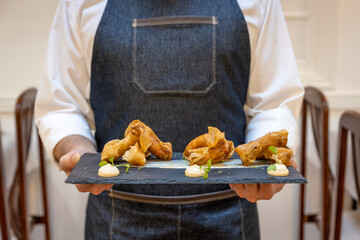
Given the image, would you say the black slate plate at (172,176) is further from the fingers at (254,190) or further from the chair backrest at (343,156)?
the chair backrest at (343,156)

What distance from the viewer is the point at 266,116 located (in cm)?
140

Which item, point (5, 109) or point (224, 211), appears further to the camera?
point (5, 109)

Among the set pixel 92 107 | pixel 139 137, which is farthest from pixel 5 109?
pixel 139 137

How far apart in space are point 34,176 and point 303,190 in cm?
173

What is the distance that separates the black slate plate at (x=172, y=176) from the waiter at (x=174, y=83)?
1.14 ft

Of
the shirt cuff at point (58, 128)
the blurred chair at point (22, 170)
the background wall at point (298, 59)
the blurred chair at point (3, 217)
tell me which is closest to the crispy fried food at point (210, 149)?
the shirt cuff at point (58, 128)

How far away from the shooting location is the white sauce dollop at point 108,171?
0.95 metres

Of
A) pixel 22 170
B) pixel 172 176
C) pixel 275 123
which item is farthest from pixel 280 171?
pixel 22 170

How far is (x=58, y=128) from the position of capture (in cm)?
138

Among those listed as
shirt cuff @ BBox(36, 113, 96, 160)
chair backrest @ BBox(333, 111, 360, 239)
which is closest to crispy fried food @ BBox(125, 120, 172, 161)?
shirt cuff @ BBox(36, 113, 96, 160)

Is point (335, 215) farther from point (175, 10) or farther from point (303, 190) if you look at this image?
point (175, 10)

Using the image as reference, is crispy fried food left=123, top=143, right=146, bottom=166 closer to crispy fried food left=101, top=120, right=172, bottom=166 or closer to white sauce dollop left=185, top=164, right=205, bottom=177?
crispy fried food left=101, top=120, right=172, bottom=166

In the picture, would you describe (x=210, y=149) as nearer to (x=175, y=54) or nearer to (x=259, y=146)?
(x=259, y=146)

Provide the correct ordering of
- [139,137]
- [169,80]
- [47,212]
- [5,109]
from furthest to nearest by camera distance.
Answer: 1. [5,109]
2. [47,212]
3. [169,80]
4. [139,137]
